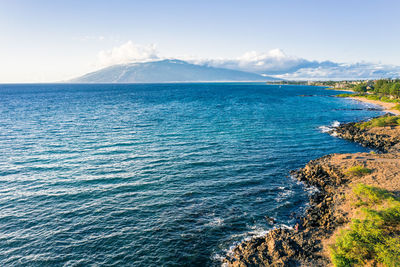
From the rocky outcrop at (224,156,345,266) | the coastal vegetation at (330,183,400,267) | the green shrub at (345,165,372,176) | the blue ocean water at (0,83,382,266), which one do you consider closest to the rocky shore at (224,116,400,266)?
the rocky outcrop at (224,156,345,266)

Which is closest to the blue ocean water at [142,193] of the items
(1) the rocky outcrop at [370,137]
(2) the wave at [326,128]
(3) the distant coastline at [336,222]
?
(3) the distant coastline at [336,222]

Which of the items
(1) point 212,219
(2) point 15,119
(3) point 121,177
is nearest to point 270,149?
(1) point 212,219

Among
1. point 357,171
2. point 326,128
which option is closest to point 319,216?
point 357,171

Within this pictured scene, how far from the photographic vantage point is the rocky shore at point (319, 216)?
73.6ft

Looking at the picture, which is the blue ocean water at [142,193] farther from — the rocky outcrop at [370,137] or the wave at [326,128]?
the wave at [326,128]

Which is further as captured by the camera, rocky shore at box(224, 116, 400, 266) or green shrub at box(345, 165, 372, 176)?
green shrub at box(345, 165, 372, 176)

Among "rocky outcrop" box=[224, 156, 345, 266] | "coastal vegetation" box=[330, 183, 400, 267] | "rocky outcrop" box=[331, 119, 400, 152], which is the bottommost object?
"rocky outcrop" box=[224, 156, 345, 266]

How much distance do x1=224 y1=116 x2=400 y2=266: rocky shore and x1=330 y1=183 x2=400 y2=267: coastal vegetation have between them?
1.69m

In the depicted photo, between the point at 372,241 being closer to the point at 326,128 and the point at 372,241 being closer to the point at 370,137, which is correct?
the point at 370,137

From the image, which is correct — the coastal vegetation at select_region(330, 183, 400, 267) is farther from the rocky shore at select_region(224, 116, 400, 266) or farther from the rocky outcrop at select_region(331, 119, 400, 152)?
the rocky outcrop at select_region(331, 119, 400, 152)

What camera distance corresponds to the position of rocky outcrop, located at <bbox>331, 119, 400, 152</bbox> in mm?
57000

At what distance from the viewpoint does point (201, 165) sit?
46.8 m

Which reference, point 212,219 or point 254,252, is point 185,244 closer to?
point 212,219

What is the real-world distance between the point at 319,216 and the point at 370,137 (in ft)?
155
